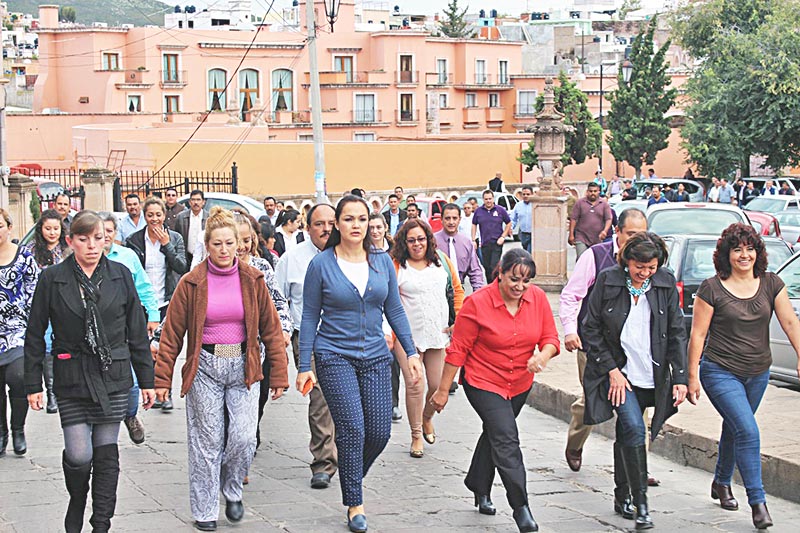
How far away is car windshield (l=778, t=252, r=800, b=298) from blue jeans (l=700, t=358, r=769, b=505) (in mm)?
4561

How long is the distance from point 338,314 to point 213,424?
37.3 inches

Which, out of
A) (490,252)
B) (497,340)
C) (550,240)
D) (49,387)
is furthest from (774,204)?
(497,340)

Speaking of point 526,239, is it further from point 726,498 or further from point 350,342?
point 350,342

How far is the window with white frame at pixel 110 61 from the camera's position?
66.9m

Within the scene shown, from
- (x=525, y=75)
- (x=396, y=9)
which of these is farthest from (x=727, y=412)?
(x=396, y=9)

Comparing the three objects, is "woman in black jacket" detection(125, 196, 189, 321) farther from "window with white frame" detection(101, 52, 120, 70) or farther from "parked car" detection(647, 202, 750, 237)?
"window with white frame" detection(101, 52, 120, 70)

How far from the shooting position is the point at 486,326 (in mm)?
7203

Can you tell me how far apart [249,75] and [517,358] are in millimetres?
64679

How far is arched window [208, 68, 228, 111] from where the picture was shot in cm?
6931

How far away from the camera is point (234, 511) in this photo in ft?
23.5

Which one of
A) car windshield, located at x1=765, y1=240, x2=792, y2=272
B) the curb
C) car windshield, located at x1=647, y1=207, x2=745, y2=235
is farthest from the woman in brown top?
car windshield, located at x1=647, y1=207, x2=745, y2=235

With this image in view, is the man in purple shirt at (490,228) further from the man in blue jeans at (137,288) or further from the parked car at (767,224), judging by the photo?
the man in blue jeans at (137,288)

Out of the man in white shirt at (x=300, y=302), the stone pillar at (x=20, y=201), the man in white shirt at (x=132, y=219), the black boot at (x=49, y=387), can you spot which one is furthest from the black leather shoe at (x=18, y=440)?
the stone pillar at (x=20, y=201)

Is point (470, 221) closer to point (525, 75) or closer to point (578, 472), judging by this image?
point (578, 472)
